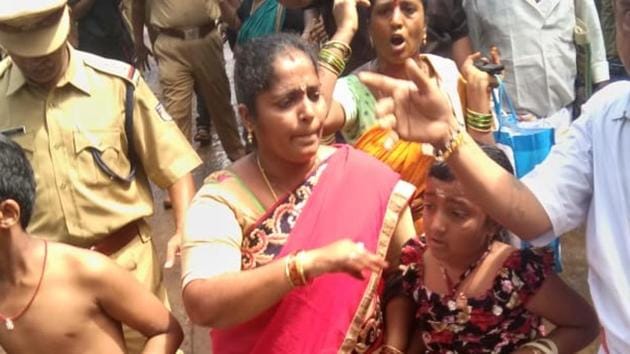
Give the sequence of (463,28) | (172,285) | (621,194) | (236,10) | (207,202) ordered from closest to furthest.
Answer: (621,194) < (207,202) < (463,28) < (172,285) < (236,10)

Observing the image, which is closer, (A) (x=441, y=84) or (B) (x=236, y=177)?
(B) (x=236, y=177)

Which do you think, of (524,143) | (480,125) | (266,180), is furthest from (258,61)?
(524,143)

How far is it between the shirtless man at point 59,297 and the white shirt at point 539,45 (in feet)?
6.95

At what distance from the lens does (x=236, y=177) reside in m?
2.40

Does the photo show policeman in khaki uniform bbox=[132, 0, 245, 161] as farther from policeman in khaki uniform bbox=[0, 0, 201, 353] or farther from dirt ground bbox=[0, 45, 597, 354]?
policeman in khaki uniform bbox=[0, 0, 201, 353]

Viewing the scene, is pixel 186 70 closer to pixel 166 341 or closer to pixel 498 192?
pixel 166 341

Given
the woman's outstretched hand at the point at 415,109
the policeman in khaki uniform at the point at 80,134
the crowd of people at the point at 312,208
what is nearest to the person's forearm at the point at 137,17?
the crowd of people at the point at 312,208

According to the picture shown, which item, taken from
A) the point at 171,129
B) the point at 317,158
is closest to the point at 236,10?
the point at 171,129

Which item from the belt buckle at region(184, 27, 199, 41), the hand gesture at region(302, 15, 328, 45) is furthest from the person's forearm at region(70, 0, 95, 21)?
the hand gesture at region(302, 15, 328, 45)

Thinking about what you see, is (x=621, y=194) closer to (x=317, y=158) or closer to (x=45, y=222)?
(x=317, y=158)

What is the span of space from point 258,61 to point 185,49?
3.65 meters

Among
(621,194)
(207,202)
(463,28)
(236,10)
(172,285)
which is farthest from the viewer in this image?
(236,10)

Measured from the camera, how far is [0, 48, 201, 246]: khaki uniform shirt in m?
2.96

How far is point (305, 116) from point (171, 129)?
2.96ft
